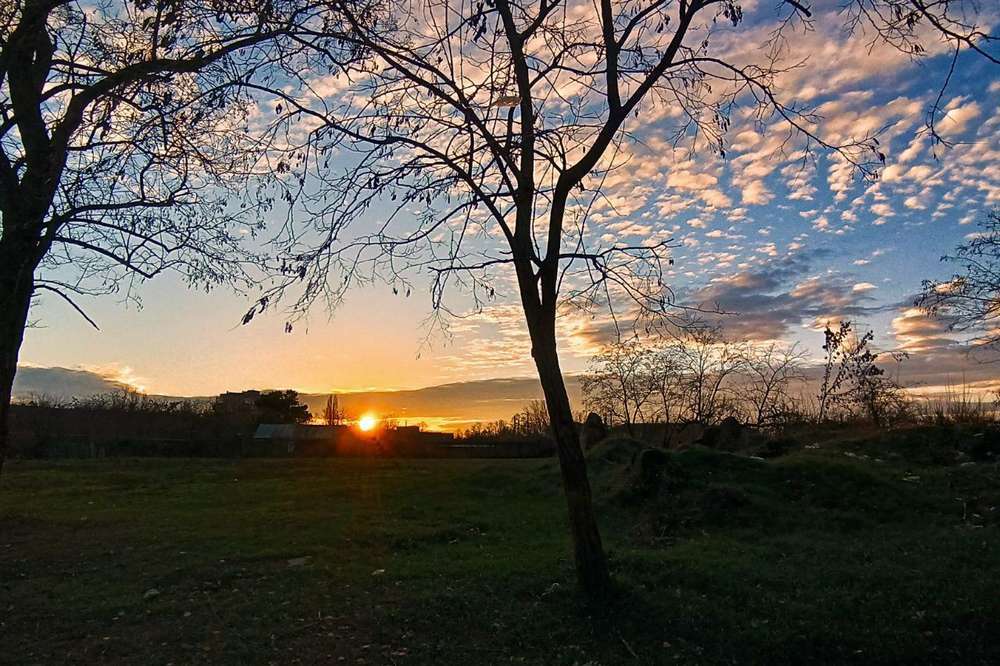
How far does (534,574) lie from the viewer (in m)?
7.91

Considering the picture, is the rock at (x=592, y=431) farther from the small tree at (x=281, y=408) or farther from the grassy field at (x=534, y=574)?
the small tree at (x=281, y=408)

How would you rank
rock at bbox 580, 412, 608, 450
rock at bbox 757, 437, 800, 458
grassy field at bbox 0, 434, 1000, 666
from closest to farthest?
grassy field at bbox 0, 434, 1000, 666 → rock at bbox 757, 437, 800, 458 → rock at bbox 580, 412, 608, 450

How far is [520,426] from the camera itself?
41375mm

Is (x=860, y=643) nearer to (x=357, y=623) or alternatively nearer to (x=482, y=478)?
(x=357, y=623)

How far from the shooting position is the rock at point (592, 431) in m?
21.1

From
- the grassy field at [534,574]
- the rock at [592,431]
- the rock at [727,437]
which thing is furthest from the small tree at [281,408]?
the rock at [727,437]

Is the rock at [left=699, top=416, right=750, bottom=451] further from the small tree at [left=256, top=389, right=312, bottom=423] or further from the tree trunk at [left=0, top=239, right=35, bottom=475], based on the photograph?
the small tree at [left=256, top=389, right=312, bottom=423]

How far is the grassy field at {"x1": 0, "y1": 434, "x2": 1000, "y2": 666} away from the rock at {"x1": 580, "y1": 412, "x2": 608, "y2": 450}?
617cm

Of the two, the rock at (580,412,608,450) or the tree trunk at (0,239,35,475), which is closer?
the tree trunk at (0,239,35,475)

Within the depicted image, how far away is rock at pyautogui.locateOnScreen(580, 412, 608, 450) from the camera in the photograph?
21.1 meters

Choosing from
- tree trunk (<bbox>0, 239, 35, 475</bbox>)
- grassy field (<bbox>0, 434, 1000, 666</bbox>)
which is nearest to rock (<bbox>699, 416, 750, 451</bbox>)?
grassy field (<bbox>0, 434, 1000, 666</bbox>)

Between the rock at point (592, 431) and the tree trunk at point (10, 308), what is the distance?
49.4ft

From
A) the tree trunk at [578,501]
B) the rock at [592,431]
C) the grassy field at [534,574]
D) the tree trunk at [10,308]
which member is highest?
the tree trunk at [10,308]

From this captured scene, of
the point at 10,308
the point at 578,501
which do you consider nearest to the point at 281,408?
the point at 10,308
